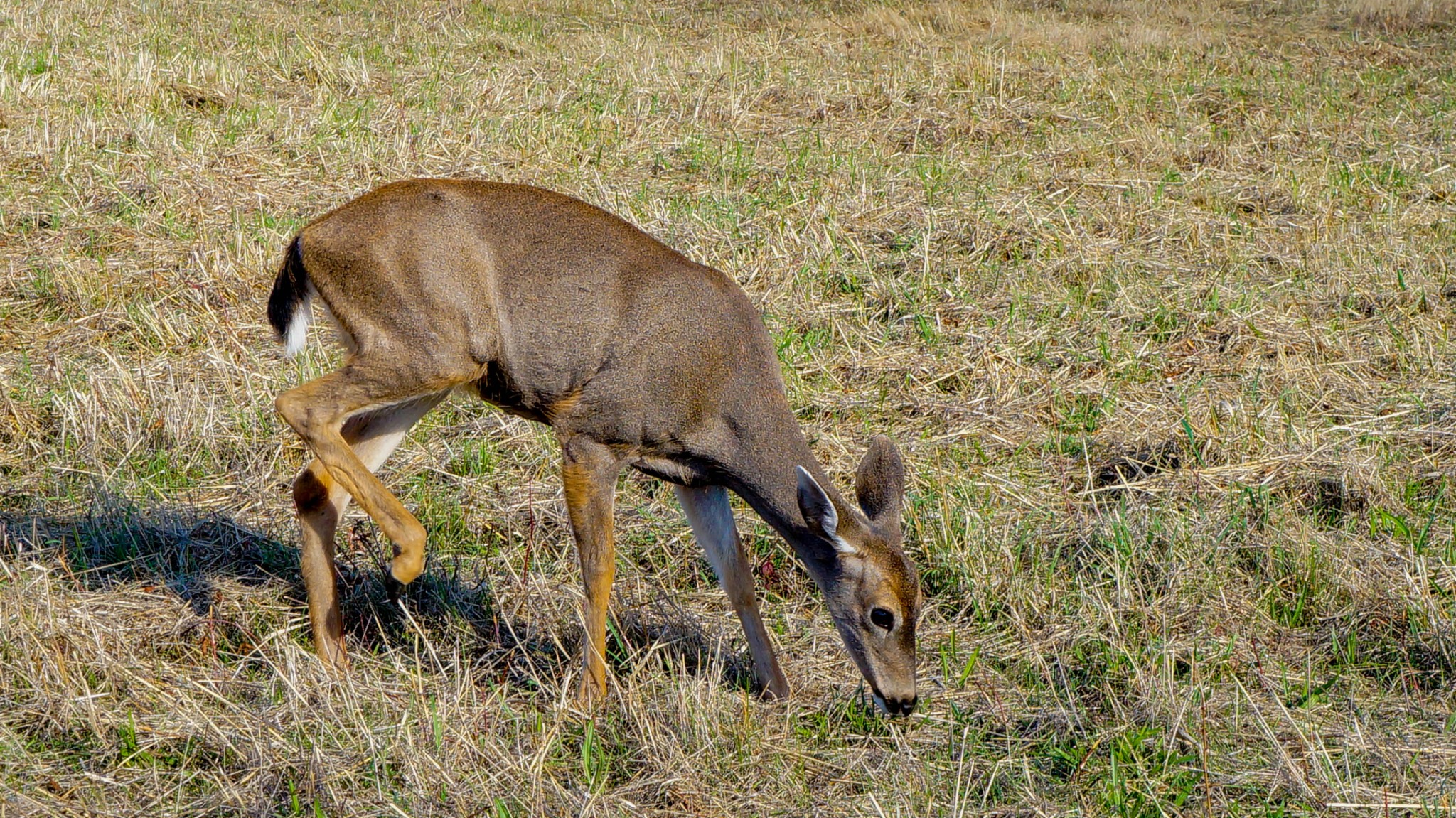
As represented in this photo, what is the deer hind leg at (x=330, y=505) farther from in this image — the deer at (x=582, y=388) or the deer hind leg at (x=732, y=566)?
the deer hind leg at (x=732, y=566)

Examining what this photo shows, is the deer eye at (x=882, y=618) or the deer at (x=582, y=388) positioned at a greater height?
the deer at (x=582, y=388)

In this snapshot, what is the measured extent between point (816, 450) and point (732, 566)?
1.22m

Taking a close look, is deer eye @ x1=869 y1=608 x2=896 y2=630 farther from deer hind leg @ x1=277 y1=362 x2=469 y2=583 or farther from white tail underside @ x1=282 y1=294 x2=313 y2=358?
white tail underside @ x1=282 y1=294 x2=313 y2=358

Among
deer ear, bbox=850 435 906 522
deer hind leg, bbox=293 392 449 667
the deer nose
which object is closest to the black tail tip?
deer hind leg, bbox=293 392 449 667

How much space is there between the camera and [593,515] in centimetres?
433

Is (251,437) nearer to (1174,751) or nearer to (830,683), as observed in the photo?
(830,683)

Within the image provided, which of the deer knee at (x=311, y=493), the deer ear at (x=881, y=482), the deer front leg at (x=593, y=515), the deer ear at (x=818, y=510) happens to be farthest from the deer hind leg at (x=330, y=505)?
the deer ear at (x=881, y=482)

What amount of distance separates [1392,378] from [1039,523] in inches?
87.9

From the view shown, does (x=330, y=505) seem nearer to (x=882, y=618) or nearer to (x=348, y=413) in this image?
(x=348, y=413)

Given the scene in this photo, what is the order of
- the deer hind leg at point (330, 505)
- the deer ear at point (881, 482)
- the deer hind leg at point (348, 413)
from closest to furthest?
the deer hind leg at point (348, 413), the deer ear at point (881, 482), the deer hind leg at point (330, 505)

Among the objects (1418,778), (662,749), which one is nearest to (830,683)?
(662,749)

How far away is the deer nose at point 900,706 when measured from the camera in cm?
407

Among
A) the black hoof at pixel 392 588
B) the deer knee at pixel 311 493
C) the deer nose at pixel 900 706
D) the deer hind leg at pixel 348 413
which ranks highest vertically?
the deer hind leg at pixel 348 413

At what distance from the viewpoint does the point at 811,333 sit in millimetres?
6598
